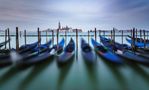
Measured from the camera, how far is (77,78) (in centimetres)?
473

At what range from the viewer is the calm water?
400 centimetres

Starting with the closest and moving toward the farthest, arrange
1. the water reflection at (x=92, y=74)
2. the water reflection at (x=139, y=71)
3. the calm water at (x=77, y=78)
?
the calm water at (x=77, y=78)
the water reflection at (x=92, y=74)
the water reflection at (x=139, y=71)

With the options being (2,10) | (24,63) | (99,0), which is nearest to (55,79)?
(24,63)

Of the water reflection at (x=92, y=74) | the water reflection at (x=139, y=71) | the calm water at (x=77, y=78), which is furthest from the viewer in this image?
the water reflection at (x=139, y=71)

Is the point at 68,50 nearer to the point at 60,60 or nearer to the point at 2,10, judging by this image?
the point at 60,60

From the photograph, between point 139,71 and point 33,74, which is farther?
point 139,71

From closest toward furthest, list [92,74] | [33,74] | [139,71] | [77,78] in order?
[77,78] → [33,74] → [92,74] → [139,71]

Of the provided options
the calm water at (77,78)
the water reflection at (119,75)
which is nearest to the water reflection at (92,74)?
the calm water at (77,78)

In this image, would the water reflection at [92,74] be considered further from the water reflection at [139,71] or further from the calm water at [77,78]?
the water reflection at [139,71]

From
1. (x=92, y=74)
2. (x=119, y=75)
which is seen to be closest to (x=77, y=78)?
(x=92, y=74)

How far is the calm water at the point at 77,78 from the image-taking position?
13.1 ft

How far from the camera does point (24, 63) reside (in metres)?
4.71

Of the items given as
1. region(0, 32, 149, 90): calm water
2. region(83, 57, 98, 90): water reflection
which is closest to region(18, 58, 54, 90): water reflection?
region(0, 32, 149, 90): calm water

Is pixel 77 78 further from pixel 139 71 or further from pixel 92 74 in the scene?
pixel 139 71
